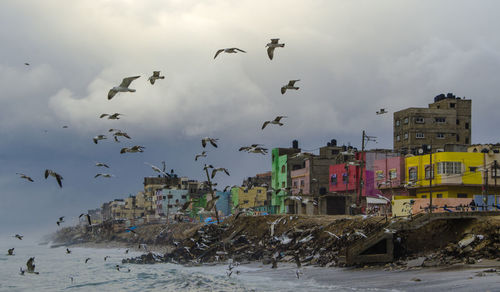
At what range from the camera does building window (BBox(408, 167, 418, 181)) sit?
7464cm

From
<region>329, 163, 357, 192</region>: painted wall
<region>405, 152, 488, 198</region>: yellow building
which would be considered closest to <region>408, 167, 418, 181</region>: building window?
<region>405, 152, 488, 198</region>: yellow building

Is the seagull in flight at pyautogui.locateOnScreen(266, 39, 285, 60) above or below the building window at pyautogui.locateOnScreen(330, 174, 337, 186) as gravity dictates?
above

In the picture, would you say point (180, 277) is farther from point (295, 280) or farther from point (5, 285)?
point (5, 285)

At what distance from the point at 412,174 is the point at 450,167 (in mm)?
6198

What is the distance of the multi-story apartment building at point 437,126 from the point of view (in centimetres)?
11734

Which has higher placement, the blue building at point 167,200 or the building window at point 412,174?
the building window at point 412,174

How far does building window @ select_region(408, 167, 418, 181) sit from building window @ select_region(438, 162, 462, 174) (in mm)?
4375

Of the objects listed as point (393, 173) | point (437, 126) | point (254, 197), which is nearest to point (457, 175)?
point (393, 173)

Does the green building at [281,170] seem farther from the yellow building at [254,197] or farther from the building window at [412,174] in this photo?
the building window at [412,174]

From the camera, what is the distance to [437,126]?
118 m

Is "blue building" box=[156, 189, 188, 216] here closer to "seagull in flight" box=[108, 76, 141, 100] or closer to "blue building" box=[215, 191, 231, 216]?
"blue building" box=[215, 191, 231, 216]

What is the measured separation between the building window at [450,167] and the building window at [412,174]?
4375 millimetres

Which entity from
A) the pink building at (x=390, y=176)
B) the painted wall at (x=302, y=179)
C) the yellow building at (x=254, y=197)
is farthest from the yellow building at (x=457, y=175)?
the yellow building at (x=254, y=197)

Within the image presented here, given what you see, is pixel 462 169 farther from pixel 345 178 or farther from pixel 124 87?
pixel 124 87
